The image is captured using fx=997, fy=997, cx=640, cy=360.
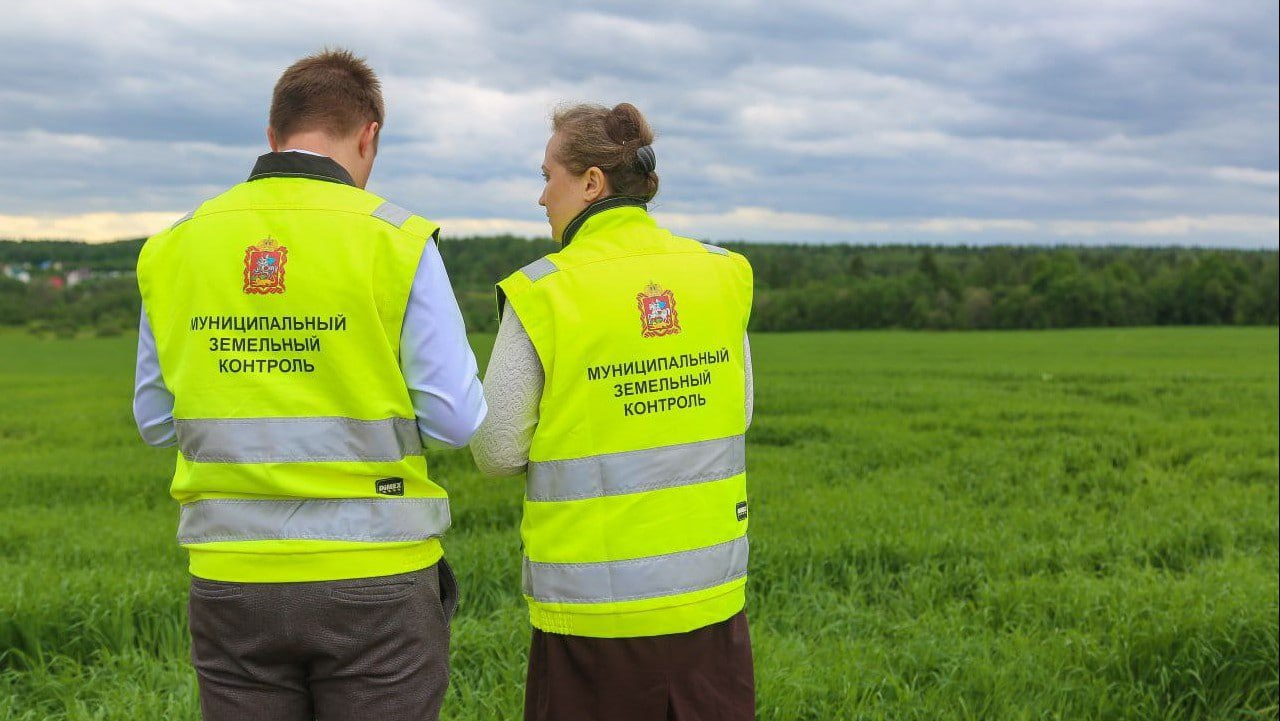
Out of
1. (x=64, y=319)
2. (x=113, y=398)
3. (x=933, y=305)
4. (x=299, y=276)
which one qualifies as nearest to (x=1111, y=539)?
(x=299, y=276)

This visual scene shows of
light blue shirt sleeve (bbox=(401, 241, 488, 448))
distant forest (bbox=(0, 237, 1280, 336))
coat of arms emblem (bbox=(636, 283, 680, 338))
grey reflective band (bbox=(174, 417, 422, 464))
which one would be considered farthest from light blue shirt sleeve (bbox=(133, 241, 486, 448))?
distant forest (bbox=(0, 237, 1280, 336))

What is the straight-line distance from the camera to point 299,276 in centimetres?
229

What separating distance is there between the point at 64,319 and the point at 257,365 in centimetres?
6433

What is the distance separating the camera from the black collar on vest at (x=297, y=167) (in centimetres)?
236

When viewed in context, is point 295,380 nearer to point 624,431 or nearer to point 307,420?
point 307,420

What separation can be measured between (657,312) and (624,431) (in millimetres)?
315

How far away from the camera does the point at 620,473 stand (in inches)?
99.6

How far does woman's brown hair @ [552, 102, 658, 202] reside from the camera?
257 cm

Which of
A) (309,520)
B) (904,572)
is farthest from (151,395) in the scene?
(904,572)

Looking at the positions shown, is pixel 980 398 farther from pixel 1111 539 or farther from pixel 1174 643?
pixel 1174 643

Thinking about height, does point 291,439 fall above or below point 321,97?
below

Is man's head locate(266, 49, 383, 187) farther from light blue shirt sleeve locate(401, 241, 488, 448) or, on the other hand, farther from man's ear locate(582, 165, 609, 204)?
man's ear locate(582, 165, 609, 204)

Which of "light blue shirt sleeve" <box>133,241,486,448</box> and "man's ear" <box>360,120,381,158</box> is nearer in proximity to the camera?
"light blue shirt sleeve" <box>133,241,486,448</box>

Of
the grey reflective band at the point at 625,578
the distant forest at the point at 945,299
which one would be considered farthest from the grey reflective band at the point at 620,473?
the distant forest at the point at 945,299
